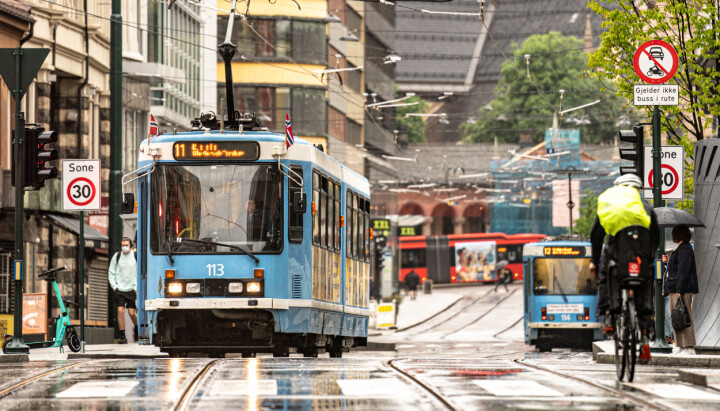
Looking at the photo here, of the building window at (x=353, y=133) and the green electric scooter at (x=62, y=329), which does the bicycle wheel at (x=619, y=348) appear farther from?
the building window at (x=353, y=133)

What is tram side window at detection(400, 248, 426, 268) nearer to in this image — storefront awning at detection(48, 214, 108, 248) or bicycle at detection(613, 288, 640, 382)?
storefront awning at detection(48, 214, 108, 248)

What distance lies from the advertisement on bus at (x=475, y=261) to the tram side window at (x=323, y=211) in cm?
6817

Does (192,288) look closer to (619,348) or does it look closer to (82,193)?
(82,193)

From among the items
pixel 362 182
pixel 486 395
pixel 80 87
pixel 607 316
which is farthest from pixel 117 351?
pixel 80 87

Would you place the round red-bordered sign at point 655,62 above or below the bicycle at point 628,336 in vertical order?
above

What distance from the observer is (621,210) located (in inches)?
519

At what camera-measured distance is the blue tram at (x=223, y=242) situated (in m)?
20.1

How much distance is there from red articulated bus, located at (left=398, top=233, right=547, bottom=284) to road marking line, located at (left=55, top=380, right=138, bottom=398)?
77.0m

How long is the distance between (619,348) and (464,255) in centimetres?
7898

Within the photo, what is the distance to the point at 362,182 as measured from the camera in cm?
2712

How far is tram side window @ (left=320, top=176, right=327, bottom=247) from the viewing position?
22.2m

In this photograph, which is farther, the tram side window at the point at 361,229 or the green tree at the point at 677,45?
the green tree at the point at 677,45

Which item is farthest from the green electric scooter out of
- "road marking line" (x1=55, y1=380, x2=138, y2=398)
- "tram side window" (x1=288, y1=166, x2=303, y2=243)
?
"road marking line" (x1=55, y1=380, x2=138, y2=398)

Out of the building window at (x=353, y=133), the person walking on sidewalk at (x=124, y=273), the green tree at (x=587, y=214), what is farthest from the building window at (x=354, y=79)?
the person walking on sidewalk at (x=124, y=273)
